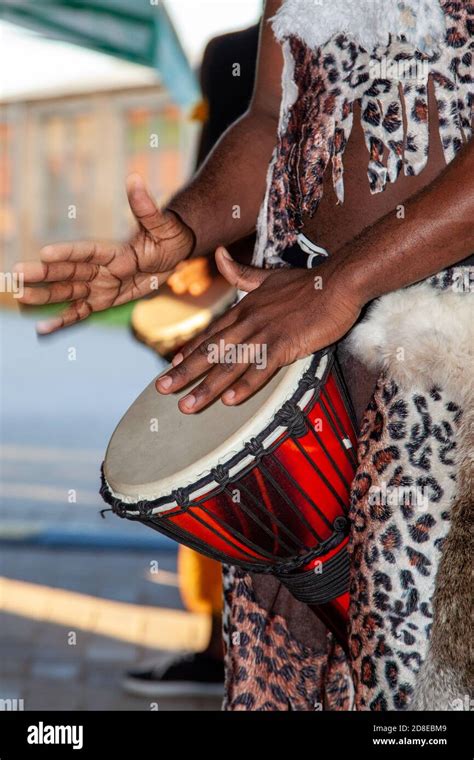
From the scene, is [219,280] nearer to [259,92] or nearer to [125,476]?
[259,92]

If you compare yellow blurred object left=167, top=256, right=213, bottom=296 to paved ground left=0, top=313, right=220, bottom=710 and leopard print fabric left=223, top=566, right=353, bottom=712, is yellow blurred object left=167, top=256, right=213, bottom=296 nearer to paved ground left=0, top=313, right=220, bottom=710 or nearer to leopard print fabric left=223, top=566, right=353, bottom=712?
paved ground left=0, top=313, right=220, bottom=710

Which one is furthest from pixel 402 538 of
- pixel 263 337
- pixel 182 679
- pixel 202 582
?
pixel 202 582

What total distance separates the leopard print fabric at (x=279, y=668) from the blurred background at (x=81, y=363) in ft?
1.99

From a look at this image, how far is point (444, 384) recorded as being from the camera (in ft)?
4.06

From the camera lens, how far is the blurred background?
3.27 metres

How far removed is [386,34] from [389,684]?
816mm

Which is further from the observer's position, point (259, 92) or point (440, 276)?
point (259, 92)

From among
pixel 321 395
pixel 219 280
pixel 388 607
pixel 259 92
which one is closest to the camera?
pixel 388 607

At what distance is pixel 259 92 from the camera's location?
173 cm

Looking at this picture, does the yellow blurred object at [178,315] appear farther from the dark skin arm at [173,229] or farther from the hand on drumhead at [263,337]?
the hand on drumhead at [263,337]

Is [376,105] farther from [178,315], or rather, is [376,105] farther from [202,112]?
[202,112]

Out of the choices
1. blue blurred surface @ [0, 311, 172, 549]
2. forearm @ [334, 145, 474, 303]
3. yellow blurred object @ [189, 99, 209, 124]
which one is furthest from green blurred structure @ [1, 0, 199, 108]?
forearm @ [334, 145, 474, 303]

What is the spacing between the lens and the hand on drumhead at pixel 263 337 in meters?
1.22
